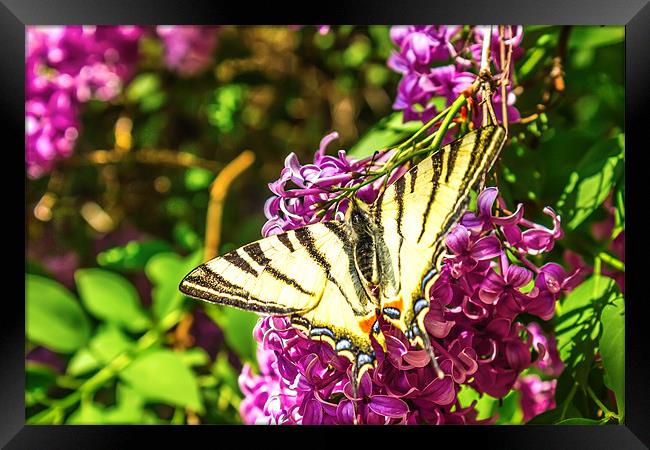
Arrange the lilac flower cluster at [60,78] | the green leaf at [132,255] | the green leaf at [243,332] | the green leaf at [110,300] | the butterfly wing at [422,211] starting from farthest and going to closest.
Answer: the lilac flower cluster at [60,78] → the green leaf at [132,255] → the green leaf at [110,300] → the green leaf at [243,332] → the butterfly wing at [422,211]

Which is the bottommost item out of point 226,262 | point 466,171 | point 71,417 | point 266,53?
point 71,417

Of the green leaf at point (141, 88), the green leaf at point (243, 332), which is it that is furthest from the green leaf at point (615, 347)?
the green leaf at point (141, 88)

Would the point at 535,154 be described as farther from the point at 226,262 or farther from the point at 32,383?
the point at 32,383

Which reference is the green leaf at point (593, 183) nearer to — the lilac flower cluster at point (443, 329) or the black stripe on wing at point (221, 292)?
the lilac flower cluster at point (443, 329)

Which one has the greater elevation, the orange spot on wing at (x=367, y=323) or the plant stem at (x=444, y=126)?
the plant stem at (x=444, y=126)

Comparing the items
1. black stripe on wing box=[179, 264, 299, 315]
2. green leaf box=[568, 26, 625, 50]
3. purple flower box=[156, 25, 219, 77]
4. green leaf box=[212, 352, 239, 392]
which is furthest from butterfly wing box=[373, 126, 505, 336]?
purple flower box=[156, 25, 219, 77]

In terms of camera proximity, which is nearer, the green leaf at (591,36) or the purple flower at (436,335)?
the purple flower at (436,335)

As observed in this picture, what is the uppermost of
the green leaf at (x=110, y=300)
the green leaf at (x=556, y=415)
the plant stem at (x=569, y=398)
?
the green leaf at (x=110, y=300)
